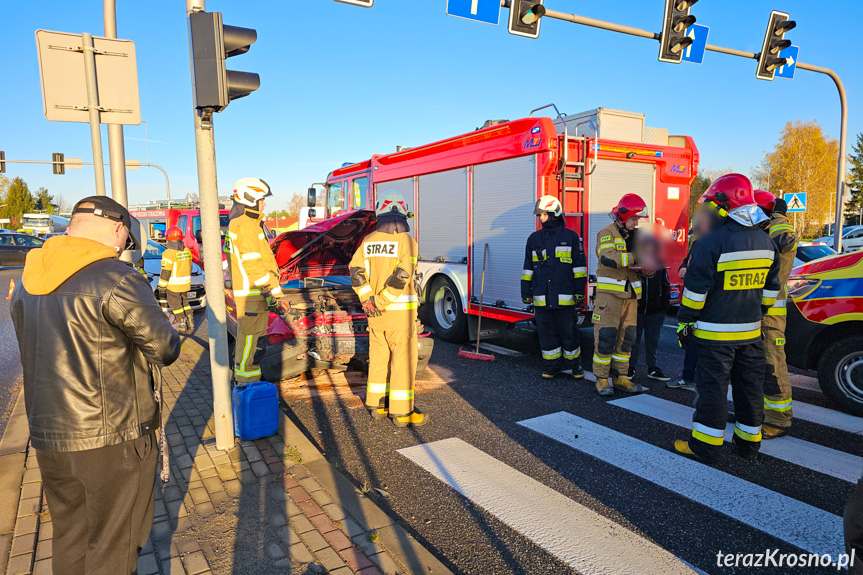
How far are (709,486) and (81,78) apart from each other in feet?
18.4

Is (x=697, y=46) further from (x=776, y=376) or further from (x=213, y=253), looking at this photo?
(x=213, y=253)

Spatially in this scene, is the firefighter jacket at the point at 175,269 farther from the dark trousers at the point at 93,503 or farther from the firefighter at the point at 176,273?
the dark trousers at the point at 93,503

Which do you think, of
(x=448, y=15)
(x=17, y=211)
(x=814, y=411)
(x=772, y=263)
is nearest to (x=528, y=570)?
(x=772, y=263)

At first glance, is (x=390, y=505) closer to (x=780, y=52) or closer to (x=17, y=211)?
(x=780, y=52)

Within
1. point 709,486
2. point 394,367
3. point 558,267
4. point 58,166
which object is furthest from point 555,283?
point 58,166

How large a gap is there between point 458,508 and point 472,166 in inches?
216

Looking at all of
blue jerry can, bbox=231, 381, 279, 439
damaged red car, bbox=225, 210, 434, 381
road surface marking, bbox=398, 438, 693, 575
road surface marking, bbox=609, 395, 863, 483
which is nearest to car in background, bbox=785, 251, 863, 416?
road surface marking, bbox=609, 395, 863, 483

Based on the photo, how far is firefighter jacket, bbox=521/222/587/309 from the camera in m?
6.29

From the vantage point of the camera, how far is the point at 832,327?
520 centimetres

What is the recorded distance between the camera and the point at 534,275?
21.5 feet

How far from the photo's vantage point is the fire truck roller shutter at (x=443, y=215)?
27.1 feet

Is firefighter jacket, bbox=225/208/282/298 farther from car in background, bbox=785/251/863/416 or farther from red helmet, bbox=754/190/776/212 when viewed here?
car in background, bbox=785/251/863/416

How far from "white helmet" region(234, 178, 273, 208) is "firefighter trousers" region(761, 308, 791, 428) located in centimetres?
457

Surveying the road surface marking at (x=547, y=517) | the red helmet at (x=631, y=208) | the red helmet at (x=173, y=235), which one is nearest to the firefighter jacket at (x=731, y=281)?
the road surface marking at (x=547, y=517)
